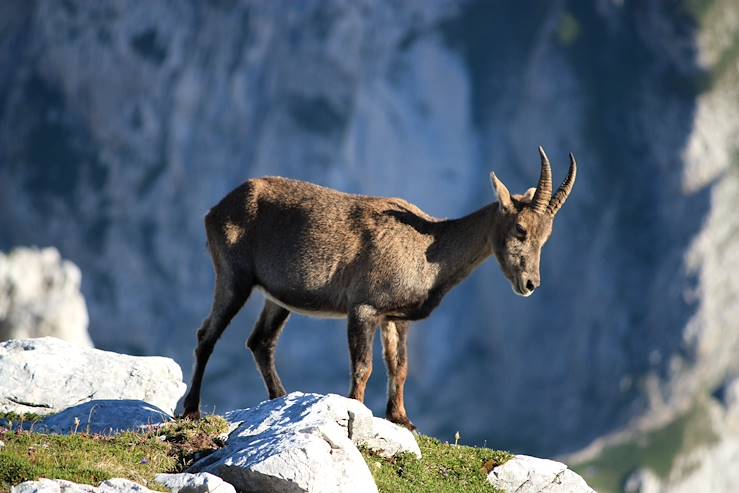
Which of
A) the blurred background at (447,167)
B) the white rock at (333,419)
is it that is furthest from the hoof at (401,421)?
the blurred background at (447,167)

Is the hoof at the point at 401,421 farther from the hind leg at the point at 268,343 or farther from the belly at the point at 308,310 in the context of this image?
the hind leg at the point at 268,343

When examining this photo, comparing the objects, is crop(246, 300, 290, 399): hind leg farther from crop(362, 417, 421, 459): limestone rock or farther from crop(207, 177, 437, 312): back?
crop(362, 417, 421, 459): limestone rock

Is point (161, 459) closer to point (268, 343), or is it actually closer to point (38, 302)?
point (268, 343)

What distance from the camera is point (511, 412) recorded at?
393 ft

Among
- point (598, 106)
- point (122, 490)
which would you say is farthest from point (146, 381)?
point (598, 106)

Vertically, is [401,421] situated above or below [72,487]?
above

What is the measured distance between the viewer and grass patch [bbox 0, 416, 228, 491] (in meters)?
15.0

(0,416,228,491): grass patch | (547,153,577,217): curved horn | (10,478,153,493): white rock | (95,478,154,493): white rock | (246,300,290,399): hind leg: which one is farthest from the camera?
(246,300,290,399): hind leg

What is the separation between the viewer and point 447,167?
13825 cm

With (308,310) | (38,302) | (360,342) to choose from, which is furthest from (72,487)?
(38,302)

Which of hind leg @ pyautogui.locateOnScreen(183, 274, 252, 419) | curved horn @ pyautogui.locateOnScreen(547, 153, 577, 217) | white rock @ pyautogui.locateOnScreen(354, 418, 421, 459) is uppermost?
curved horn @ pyautogui.locateOnScreen(547, 153, 577, 217)

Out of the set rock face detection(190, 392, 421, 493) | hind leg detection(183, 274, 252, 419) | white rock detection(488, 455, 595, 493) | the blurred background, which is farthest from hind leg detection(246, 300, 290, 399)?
the blurred background

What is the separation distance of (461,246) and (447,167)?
388ft

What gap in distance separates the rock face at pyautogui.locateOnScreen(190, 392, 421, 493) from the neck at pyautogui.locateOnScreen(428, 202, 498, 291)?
322cm
